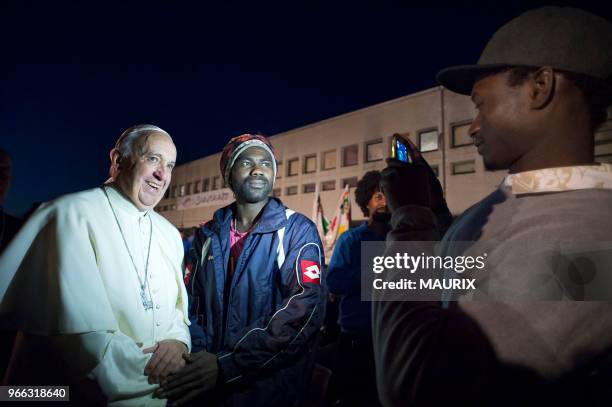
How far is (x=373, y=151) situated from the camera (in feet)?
79.5

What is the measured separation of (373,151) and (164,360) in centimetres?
2364

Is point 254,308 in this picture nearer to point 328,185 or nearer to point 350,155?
point 350,155

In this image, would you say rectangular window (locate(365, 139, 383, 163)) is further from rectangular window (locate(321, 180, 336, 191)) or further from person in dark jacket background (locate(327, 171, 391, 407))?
person in dark jacket background (locate(327, 171, 391, 407))

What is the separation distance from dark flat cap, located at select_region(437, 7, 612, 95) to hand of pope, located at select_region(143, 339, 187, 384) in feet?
7.04

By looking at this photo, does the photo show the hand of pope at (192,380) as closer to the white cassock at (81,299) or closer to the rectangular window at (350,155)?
the white cassock at (81,299)

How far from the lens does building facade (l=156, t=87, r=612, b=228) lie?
18.5 m

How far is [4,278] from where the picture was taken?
1645 millimetres

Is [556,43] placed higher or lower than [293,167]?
lower

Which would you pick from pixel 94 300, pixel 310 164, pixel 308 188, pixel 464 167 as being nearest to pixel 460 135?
pixel 464 167

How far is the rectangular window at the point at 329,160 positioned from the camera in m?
27.1

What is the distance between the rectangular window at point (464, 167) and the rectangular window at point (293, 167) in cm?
1430

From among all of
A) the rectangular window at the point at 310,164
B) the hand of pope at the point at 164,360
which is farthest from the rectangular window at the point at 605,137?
the rectangular window at the point at 310,164

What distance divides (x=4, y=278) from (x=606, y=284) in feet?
8.32

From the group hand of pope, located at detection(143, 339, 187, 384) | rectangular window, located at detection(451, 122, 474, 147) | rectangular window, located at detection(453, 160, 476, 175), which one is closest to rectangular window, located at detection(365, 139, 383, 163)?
rectangular window, located at detection(451, 122, 474, 147)
